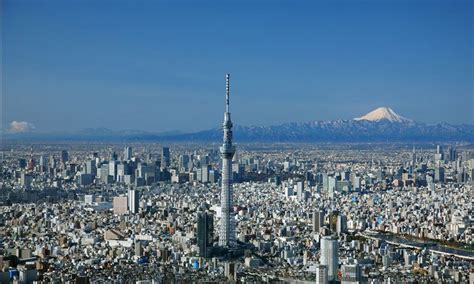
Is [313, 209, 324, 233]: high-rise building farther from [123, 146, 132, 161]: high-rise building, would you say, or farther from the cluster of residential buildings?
[123, 146, 132, 161]: high-rise building

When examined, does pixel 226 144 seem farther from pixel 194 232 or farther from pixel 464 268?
pixel 464 268

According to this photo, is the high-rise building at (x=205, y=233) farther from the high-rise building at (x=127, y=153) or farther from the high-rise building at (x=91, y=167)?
the high-rise building at (x=127, y=153)

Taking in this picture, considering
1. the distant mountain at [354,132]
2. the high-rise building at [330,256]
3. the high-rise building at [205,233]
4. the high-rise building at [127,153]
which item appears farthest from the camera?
the distant mountain at [354,132]

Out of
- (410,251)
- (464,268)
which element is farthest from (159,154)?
(464,268)

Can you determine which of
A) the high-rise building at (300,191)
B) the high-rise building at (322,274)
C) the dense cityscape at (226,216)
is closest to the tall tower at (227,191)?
the dense cityscape at (226,216)

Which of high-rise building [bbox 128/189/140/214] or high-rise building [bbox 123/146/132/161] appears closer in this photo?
high-rise building [bbox 128/189/140/214]

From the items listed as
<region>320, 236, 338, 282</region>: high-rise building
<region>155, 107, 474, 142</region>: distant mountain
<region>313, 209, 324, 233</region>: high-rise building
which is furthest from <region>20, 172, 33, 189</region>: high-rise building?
<region>155, 107, 474, 142</region>: distant mountain
